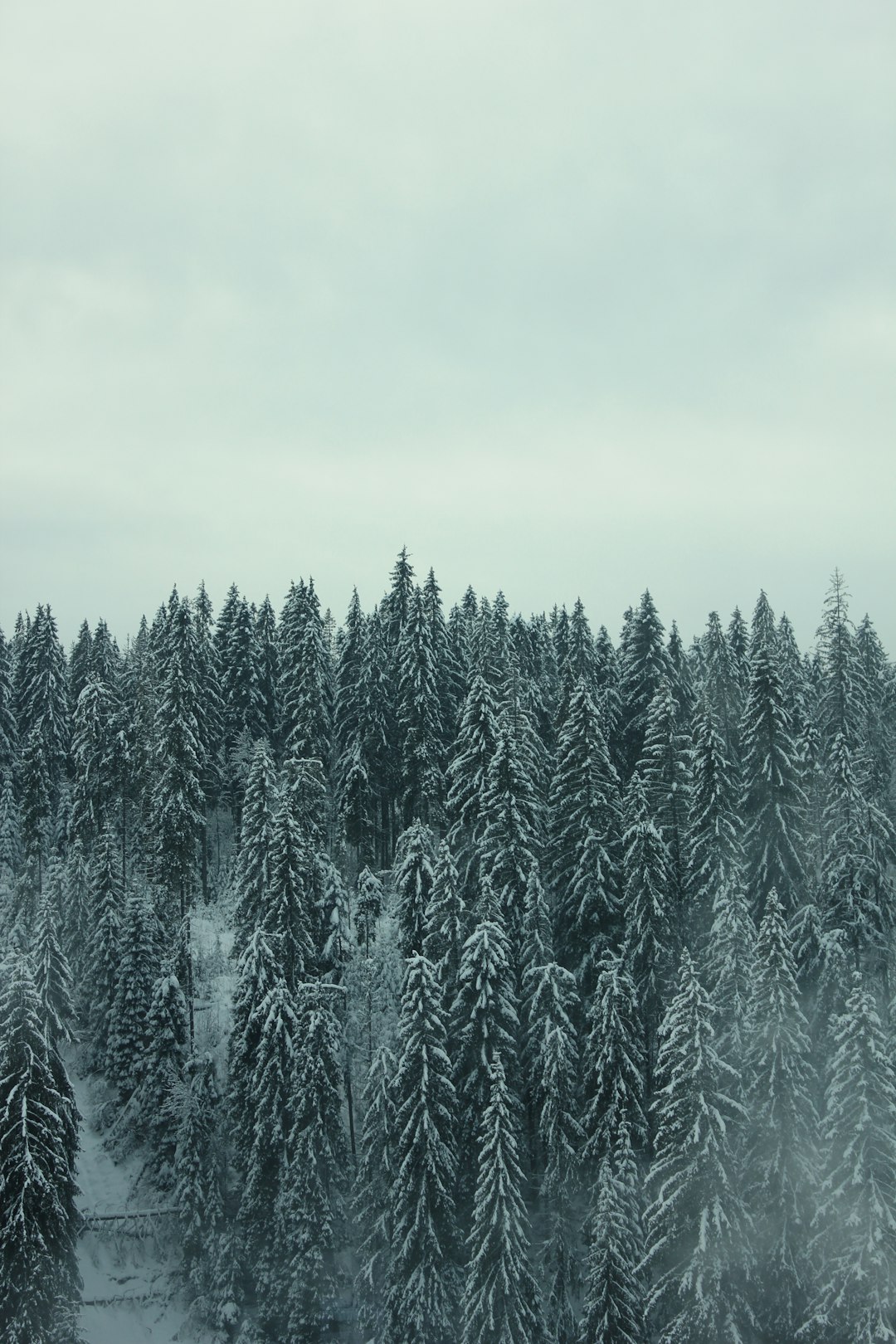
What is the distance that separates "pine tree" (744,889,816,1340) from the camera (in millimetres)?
33562

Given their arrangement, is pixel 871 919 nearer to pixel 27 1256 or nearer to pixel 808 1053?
pixel 808 1053

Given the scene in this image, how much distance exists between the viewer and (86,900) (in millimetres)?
53719

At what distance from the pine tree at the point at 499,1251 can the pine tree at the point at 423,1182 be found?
5.74 ft

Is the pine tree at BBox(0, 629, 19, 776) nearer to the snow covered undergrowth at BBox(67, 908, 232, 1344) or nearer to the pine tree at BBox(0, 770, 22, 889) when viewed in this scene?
the pine tree at BBox(0, 770, 22, 889)

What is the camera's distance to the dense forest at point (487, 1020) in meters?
31.9

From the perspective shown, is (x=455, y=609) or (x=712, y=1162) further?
(x=455, y=609)

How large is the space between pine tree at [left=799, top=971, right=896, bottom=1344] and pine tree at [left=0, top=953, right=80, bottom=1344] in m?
25.0

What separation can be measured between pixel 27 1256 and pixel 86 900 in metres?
24.0

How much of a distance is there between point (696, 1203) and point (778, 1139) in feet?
15.3

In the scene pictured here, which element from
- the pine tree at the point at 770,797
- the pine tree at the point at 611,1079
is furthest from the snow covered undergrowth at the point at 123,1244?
the pine tree at the point at 770,797

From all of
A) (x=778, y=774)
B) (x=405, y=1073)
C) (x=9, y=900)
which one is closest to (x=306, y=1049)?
(x=405, y=1073)

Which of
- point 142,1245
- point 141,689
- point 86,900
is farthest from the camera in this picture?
point 141,689

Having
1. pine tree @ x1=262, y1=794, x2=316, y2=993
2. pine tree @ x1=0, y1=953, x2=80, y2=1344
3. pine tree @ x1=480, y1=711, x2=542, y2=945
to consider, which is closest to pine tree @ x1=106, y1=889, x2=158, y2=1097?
pine tree @ x1=262, y1=794, x2=316, y2=993

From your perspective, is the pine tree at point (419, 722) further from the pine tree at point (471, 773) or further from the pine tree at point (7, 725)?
the pine tree at point (7, 725)
